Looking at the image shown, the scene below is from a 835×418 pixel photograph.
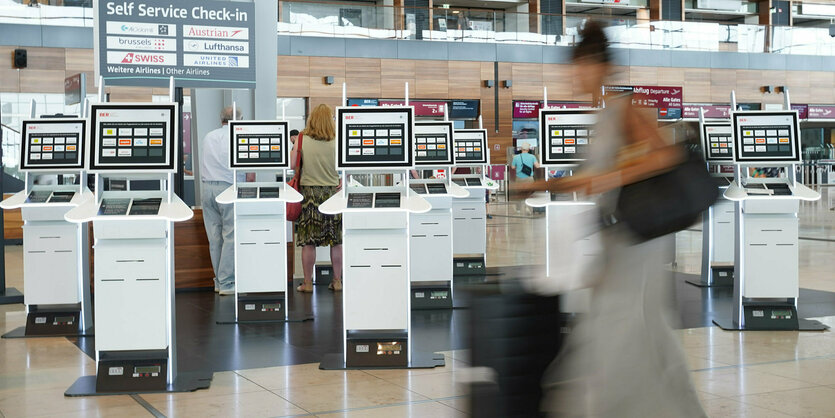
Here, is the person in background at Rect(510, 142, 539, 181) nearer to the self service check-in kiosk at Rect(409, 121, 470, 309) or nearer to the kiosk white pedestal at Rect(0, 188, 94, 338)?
the self service check-in kiosk at Rect(409, 121, 470, 309)

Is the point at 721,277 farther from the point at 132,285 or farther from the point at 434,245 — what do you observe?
the point at 132,285

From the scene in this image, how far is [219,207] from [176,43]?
1.61 metres

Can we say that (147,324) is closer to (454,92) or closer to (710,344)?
(710,344)

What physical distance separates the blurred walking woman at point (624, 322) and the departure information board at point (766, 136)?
179 inches

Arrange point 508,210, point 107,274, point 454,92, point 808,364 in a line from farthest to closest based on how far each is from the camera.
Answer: point 454,92 → point 508,210 → point 808,364 → point 107,274

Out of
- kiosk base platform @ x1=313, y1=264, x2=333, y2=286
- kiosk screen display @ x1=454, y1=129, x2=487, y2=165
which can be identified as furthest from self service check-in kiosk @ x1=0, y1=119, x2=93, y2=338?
kiosk screen display @ x1=454, y1=129, x2=487, y2=165

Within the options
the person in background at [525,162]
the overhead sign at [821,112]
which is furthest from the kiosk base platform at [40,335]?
the overhead sign at [821,112]

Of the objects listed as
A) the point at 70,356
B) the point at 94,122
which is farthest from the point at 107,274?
the point at 70,356

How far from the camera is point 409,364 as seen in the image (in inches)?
203

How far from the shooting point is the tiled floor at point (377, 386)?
4.16m

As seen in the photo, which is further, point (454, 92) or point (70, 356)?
point (454, 92)

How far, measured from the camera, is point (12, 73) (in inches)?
709

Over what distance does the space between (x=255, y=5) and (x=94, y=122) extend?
4.36 m

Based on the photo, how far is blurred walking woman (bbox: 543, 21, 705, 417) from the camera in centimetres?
201
